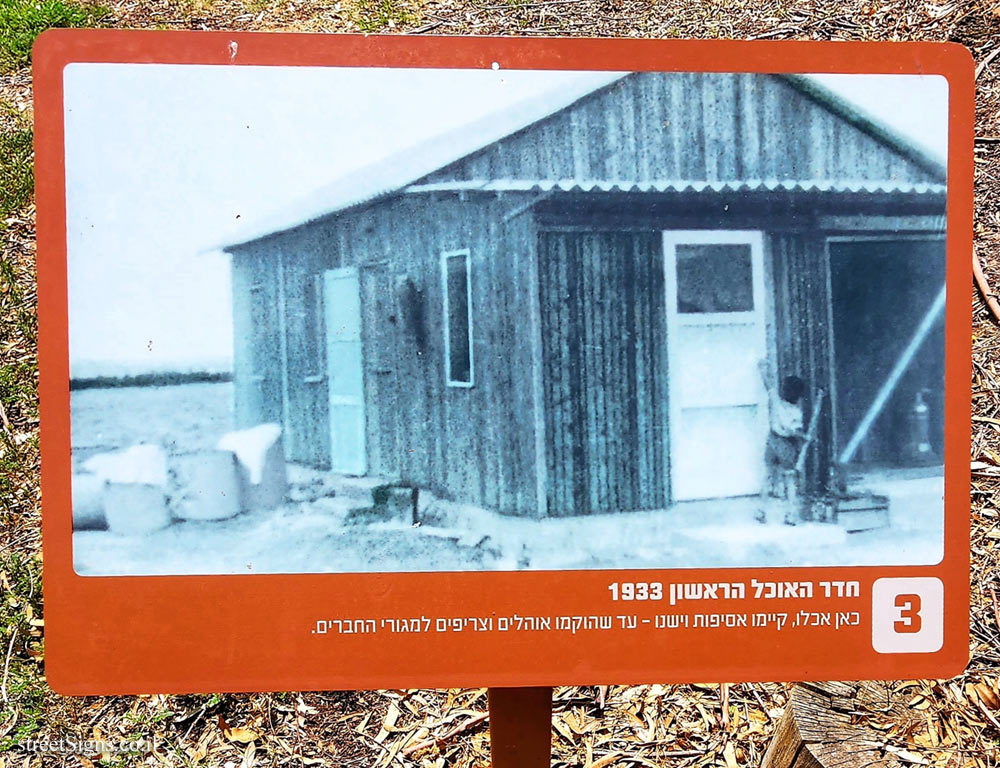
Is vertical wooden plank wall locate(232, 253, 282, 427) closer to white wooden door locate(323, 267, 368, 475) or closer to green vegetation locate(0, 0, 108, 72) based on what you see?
white wooden door locate(323, 267, 368, 475)

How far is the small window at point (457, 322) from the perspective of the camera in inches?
68.8

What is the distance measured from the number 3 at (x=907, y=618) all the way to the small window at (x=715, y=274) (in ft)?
2.71

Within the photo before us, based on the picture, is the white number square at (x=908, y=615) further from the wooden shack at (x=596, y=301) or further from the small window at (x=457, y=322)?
the small window at (x=457, y=322)

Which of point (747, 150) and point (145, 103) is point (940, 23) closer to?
point (747, 150)

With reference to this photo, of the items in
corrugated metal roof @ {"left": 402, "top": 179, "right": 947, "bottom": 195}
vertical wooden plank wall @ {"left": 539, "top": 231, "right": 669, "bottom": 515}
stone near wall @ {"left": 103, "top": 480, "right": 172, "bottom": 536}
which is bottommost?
stone near wall @ {"left": 103, "top": 480, "right": 172, "bottom": 536}

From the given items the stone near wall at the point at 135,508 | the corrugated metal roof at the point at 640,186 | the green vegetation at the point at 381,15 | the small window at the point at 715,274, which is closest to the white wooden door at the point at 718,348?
the small window at the point at 715,274

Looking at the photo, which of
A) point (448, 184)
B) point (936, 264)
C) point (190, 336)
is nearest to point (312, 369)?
point (190, 336)

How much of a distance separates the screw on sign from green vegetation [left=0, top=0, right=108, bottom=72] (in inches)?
71.2

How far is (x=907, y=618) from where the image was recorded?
1808 millimetres

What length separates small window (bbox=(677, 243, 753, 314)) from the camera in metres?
1.77

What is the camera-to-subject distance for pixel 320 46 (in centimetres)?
173

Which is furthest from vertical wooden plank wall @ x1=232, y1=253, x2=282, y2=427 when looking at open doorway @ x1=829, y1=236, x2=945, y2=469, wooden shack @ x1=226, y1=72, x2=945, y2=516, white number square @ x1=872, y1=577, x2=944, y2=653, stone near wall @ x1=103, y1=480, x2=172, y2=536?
white number square @ x1=872, y1=577, x2=944, y2=653

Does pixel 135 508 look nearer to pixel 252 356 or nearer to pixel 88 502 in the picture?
pixel 88 502

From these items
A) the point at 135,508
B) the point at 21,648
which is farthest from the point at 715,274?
the point at 21,648
